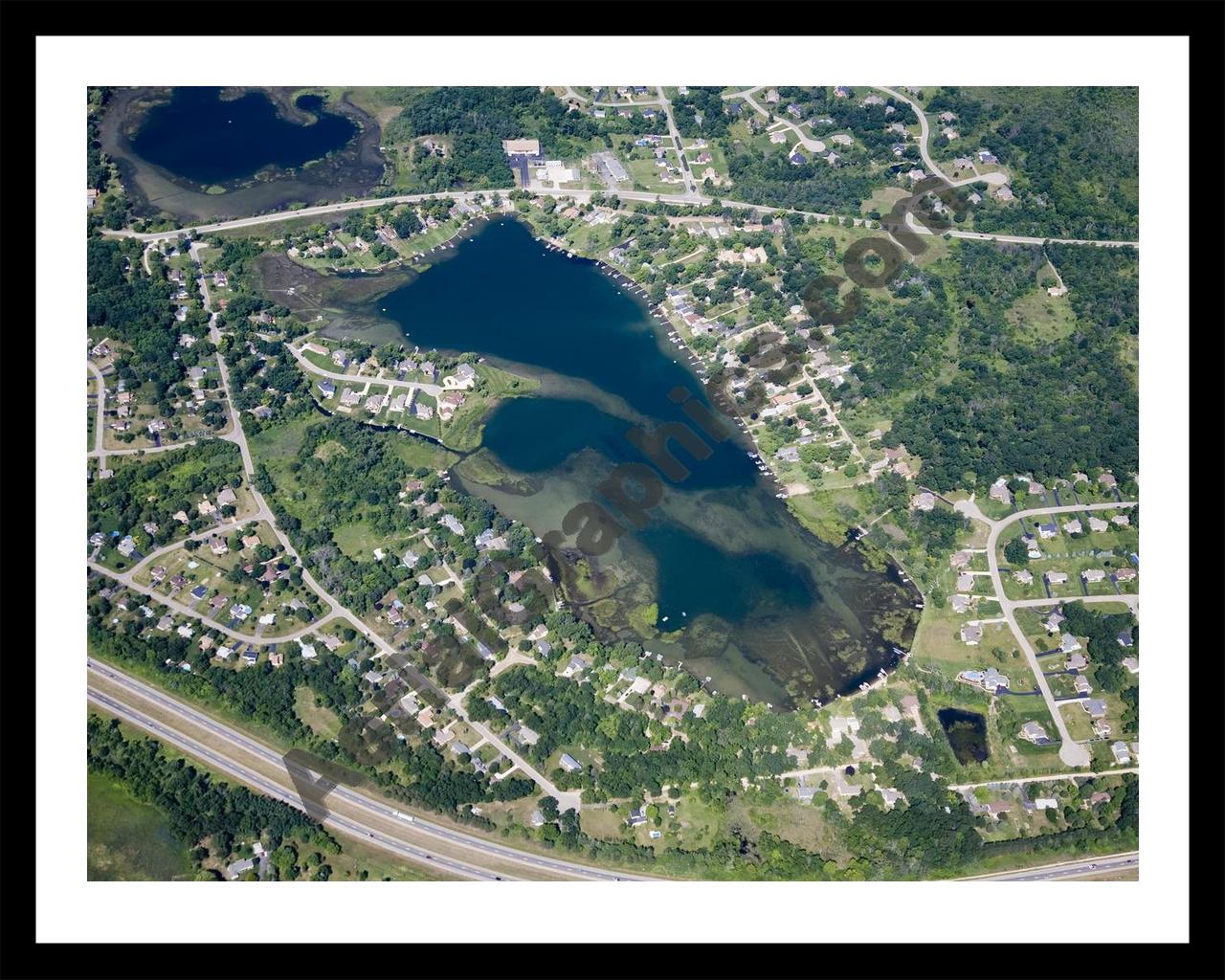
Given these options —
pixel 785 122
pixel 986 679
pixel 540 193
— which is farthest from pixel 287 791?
pixel 785 122

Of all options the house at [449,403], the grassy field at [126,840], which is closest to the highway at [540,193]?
the house at [449,403]

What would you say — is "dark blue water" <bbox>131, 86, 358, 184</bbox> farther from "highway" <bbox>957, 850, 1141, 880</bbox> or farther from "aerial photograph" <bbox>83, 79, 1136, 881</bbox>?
"highway" <bbox>957, 850, 1141, 880</bbox>

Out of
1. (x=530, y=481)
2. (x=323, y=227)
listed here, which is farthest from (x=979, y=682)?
(x=323, y=227)

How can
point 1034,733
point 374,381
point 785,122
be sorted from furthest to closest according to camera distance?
point 785,122 < point 374,381 < point 1034,733

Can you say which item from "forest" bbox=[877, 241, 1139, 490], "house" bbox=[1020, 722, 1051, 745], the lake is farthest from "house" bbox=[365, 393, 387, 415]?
"house" bbox=[1020, 722, 1051, 745]

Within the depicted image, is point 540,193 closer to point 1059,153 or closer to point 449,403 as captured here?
point 449,403

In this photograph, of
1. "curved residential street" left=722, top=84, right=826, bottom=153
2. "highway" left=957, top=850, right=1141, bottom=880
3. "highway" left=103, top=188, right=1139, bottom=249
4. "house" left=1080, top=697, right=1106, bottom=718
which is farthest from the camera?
"curved residential street" left=722, top=84, right=826, bottom=153
